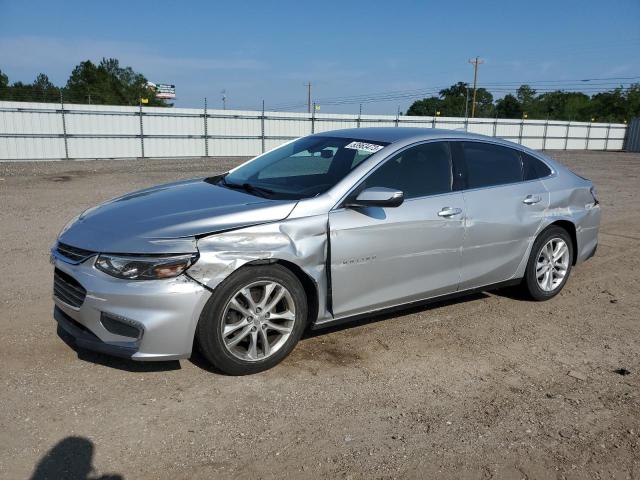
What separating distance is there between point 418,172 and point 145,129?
70.6 feet

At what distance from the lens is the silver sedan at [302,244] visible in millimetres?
3277

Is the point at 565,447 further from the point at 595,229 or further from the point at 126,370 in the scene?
the point at 595,229

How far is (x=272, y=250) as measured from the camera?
11.5 ft

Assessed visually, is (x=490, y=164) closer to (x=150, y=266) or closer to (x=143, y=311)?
(x=150, y=266)

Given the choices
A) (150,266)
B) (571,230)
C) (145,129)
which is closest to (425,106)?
(145,129)

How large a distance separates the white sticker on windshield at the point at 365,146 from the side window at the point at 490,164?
87 cm

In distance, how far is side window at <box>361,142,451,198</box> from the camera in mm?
4133

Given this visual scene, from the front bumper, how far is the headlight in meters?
0.03

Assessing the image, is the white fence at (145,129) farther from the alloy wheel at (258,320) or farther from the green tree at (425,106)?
the green tree at (425,106)

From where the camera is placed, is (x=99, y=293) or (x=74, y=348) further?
(x=74, y=348)

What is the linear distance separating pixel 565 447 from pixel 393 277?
162 cm

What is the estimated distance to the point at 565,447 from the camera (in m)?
2.94

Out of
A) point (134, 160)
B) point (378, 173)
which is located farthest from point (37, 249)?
point (134, 160)

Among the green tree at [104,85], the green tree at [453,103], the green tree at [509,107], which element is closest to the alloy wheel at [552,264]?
the green tree at [104,85]
